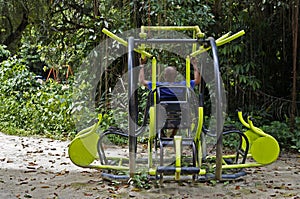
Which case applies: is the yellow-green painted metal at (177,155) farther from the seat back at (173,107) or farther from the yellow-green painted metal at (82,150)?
the yellow-green painted metal at (82,150)

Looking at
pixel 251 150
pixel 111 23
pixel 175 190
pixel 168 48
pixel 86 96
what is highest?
pixel 111 23

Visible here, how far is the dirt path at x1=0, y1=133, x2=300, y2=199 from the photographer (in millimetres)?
3693

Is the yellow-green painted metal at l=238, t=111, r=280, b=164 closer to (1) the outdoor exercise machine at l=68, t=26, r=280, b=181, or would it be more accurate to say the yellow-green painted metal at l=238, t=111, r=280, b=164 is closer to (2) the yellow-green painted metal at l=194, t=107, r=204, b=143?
(1) the outdoor exercise machine at l=68, t=26, r=280, b=181

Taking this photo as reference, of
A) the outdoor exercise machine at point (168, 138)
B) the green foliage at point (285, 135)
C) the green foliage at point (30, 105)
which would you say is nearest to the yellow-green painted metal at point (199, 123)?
the outdoor exercise machine at point (168, 138)

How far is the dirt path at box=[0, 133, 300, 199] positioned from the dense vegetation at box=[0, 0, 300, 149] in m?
1.46

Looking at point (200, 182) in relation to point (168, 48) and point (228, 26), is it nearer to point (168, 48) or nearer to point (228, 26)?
point (168, 48)

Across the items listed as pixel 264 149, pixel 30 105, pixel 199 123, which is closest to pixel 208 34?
pixel 264 149

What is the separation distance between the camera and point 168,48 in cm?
652

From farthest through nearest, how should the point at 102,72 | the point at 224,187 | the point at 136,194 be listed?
the point at 102,72 < the point at 224,187 < the point at 136,194

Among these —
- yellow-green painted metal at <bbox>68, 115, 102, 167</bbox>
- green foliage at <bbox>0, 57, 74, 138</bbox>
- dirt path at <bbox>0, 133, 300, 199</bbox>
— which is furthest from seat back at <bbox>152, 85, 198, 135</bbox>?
green foliage at <bbox>0, 57, 74, 138</bbox>

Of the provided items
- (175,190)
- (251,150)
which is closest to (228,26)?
(251,150)

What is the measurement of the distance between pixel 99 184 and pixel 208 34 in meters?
3.71

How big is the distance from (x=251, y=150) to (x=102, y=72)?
3529 mm

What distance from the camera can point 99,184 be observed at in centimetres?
402
